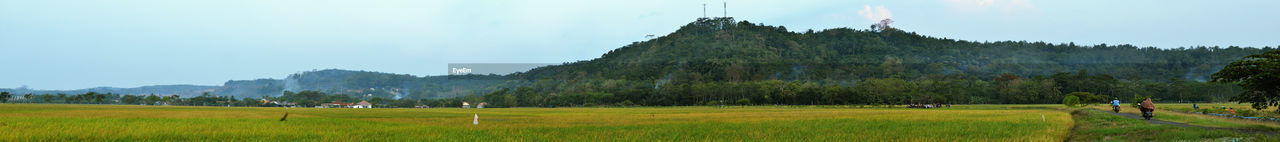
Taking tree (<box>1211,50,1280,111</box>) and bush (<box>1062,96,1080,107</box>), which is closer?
tree (<box>1211,50,1280,111</box>)

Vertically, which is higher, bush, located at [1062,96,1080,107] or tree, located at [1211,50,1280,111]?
tree, located at [1211,50,1280,111]

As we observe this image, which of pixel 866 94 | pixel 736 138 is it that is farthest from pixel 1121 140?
pixel 866 94

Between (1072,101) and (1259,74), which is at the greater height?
(1259,74)

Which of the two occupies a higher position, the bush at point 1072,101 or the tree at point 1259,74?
the tree at point 1259,74

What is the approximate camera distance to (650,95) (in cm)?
16200

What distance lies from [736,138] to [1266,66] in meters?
13.1

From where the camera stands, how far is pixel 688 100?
506 feet

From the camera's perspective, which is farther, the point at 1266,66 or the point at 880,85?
the point at 880,85

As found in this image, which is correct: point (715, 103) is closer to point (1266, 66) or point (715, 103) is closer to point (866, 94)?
point (866, 94)

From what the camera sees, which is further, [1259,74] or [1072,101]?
[1072,101]

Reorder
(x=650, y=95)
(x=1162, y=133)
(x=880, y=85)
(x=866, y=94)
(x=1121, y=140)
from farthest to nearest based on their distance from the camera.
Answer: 1. (x=650, y=95)
2. (x=880, y=85)
3. (x=866, y=94)
4. (x=1162, y=133)
5. (x=1121, y=140)

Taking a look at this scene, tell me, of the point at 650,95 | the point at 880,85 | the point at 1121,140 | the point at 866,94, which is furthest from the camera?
the point at 650,95

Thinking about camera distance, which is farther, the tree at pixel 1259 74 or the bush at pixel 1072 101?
the bush at pixel 1072 101

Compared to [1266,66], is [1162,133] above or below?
below
